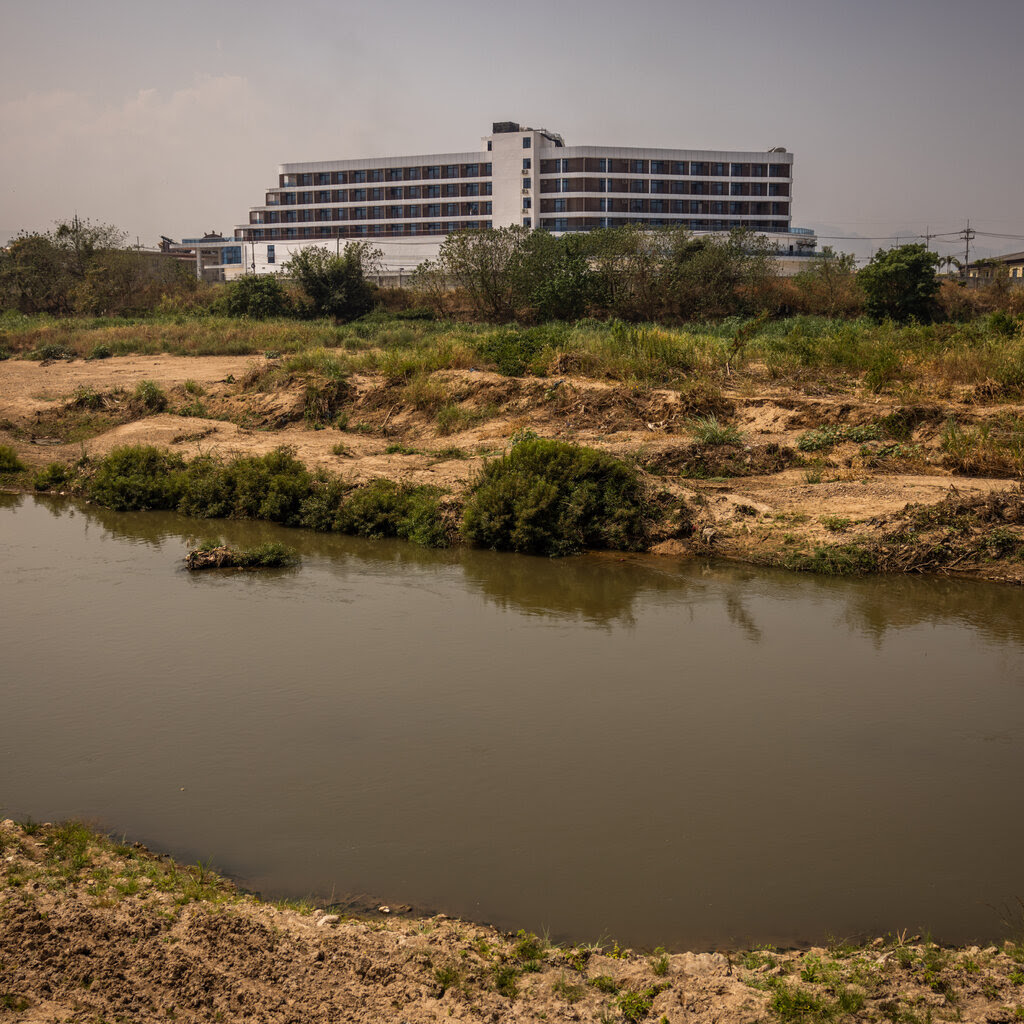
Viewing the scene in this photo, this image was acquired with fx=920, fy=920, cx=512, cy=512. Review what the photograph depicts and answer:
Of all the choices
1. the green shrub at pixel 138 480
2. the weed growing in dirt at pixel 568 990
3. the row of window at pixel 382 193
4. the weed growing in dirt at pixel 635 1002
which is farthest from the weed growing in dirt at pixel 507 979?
the row of window at pixel 382 193

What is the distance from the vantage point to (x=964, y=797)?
6.68 m

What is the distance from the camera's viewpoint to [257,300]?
40719 millimetres

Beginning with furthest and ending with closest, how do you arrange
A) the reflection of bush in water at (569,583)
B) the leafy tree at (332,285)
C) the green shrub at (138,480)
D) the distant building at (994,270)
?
the distant building at (994,270)
the leafy tree at (332,285)
the green shrub at (138,480)
the reflection of bush in water at (569,583)

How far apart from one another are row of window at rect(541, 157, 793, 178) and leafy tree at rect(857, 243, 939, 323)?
42.7 metres

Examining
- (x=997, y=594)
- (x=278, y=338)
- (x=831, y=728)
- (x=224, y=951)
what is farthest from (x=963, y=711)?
(x=278, y=338)

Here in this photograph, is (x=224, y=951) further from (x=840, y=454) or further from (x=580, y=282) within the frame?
(x=580, y=282)

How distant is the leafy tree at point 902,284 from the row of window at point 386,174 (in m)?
47.7

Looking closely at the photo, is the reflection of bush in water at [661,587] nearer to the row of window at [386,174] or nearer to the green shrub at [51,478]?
the green shrub at [51,478]

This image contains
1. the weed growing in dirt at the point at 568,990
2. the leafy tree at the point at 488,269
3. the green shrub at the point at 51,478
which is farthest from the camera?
the leafy tree at the point at 488,269

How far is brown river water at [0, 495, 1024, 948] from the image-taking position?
564 centimetres

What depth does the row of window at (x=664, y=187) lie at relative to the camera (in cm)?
7800

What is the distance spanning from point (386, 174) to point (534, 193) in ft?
46.4

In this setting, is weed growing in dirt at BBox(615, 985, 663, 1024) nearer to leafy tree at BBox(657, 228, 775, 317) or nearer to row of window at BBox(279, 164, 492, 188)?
leafy tree at BBox(657, 228, 775, 317)

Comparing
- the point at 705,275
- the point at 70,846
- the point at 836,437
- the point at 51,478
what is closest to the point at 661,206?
the point at 705,275
